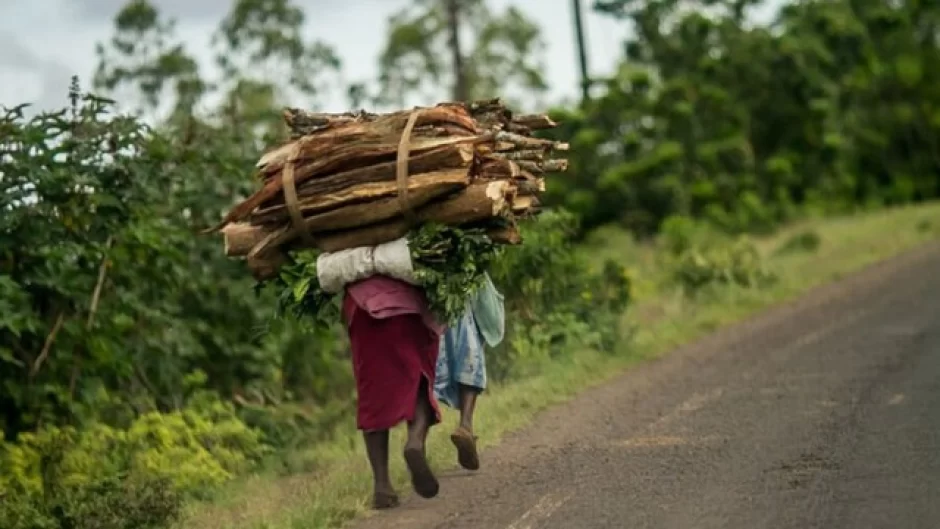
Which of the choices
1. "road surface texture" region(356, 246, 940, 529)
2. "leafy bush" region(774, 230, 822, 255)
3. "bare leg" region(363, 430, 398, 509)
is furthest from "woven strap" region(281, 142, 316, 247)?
"leafy bush" region(774, 230, 822, 255)

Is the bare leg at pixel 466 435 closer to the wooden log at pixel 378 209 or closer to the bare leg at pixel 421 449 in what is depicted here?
the bare leg at pixel 421 449

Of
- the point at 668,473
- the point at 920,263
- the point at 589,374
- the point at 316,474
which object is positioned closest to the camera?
the point at 668,473

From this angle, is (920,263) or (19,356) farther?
(920,263)

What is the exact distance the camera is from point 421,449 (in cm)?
780

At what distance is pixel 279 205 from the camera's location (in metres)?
8.04

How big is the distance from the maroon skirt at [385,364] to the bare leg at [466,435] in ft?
1.57

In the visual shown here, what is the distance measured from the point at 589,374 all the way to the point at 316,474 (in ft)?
10.1

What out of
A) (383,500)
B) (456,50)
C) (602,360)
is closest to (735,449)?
(383,500)

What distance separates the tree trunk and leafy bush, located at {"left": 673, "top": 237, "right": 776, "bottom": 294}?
14.8 m

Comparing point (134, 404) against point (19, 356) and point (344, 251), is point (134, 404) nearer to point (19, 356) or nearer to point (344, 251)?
point (19, 356)

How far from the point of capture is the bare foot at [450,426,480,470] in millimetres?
8328

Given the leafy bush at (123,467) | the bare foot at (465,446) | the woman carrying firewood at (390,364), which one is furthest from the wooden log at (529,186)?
the leafy bush at (123,467)

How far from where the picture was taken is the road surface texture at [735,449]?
720 centimetres

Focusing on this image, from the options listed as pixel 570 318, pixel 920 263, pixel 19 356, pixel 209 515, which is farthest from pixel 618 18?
pixel 209 515
